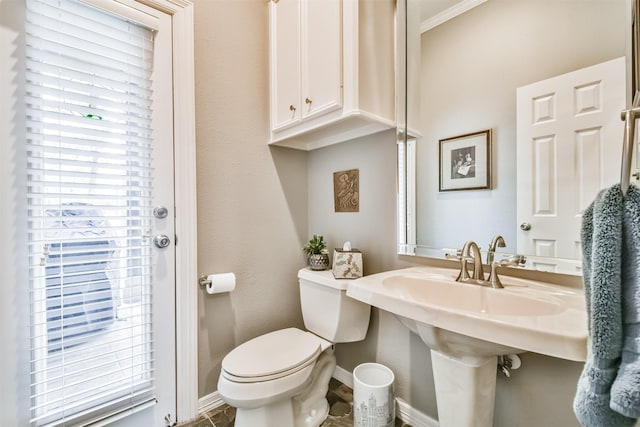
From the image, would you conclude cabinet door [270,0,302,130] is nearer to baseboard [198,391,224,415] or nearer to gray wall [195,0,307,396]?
gray wall [195,0,307,396]

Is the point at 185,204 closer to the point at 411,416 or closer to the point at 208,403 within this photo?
the point at 208,403

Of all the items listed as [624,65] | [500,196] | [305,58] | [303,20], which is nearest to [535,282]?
[500,196]

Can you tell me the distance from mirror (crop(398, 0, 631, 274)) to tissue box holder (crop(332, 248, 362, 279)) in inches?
8.9

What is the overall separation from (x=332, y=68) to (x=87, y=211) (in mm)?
1198

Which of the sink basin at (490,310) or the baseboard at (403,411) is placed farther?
the baseboard at (403,411)

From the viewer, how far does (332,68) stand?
124 centimetres

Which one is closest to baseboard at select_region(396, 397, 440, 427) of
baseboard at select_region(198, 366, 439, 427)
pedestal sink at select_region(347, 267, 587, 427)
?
baseboard at select_region(198, 366, 439, 427)

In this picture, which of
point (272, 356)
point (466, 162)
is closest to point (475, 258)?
point (466, 162)

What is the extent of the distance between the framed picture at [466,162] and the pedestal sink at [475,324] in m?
0.38

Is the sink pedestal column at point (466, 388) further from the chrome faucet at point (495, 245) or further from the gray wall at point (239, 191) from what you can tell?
the gray wall at point (239, 191)

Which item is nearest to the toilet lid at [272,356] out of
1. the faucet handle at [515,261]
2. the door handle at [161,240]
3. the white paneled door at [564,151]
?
the door handle at [161,240]

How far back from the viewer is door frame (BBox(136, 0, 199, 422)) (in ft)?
4.38

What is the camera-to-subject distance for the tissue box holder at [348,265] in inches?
55.6

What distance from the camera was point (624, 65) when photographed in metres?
0.82
